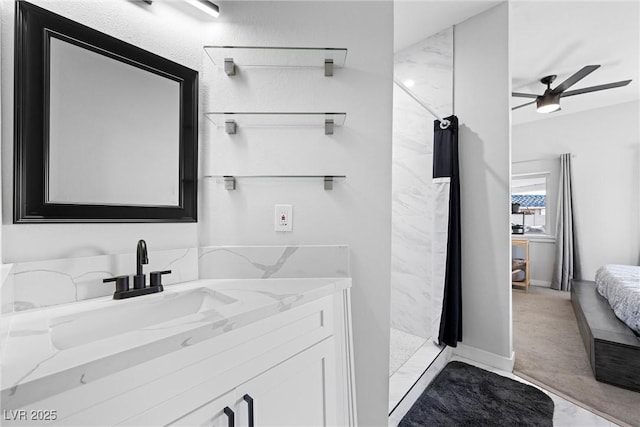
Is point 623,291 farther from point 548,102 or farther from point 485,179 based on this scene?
point 548,102

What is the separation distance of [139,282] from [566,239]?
564 cm

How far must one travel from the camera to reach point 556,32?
2697mm

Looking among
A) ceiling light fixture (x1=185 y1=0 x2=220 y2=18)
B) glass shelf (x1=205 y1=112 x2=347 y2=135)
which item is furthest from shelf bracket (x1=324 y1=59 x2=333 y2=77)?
ceiling light fixture (x1=185 y1=0 x2=220 y2=18)

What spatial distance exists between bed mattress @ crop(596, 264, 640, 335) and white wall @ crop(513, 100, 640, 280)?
3.99 ft

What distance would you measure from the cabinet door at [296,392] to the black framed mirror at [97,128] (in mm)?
747

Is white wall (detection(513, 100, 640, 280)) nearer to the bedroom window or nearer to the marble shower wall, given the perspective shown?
the bedroom window

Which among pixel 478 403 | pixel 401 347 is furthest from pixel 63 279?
pixel 401 347

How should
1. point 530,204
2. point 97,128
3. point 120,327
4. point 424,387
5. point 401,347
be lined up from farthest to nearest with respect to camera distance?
point 530,204, point 401,347, point 424,387, point 97,128, point 120,327

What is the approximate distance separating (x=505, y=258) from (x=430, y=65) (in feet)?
5.96

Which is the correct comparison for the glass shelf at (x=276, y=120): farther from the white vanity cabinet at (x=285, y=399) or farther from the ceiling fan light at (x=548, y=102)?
the ceiling fan light at (x=548, y=102)

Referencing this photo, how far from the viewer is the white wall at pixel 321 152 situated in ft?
4.42

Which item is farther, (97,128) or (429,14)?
(429,14)

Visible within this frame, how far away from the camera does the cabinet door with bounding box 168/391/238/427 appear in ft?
2.37

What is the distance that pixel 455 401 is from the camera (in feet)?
5.85
